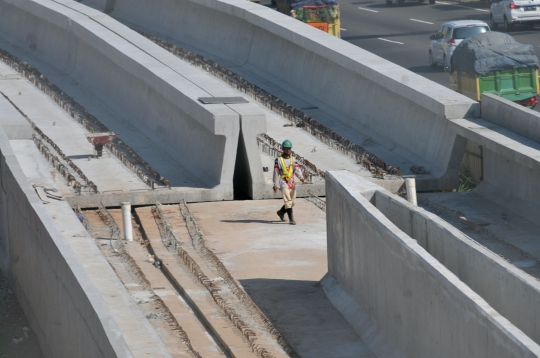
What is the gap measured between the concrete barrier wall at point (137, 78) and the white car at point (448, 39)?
12314 millimetres

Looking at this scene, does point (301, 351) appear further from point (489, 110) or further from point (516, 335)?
point (489, 110)

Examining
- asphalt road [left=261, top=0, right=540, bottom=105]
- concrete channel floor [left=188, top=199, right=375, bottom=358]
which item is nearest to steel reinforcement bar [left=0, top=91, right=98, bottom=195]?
concrete channel floor [left=188, top=199, right=375, bottom=358]

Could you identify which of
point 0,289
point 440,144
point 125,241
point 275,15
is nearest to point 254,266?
point 125,241

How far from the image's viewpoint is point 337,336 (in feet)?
40.0

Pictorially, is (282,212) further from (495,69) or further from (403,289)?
(495,69)

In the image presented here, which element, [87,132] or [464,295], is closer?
[464,295]

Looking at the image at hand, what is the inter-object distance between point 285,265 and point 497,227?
3.27 meters

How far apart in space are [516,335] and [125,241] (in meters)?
8.16

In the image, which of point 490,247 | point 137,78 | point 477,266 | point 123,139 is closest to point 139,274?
point 490,247

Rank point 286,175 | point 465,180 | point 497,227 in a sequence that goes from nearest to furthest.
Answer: point 497,227, point 286,175, point 465,180

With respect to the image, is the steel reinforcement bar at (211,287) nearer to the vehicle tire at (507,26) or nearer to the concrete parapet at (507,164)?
the concrete parapet at (507,164)

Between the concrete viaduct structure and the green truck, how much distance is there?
348 cm

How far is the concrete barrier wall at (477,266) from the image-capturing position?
9836mm

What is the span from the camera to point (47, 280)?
12.4m
